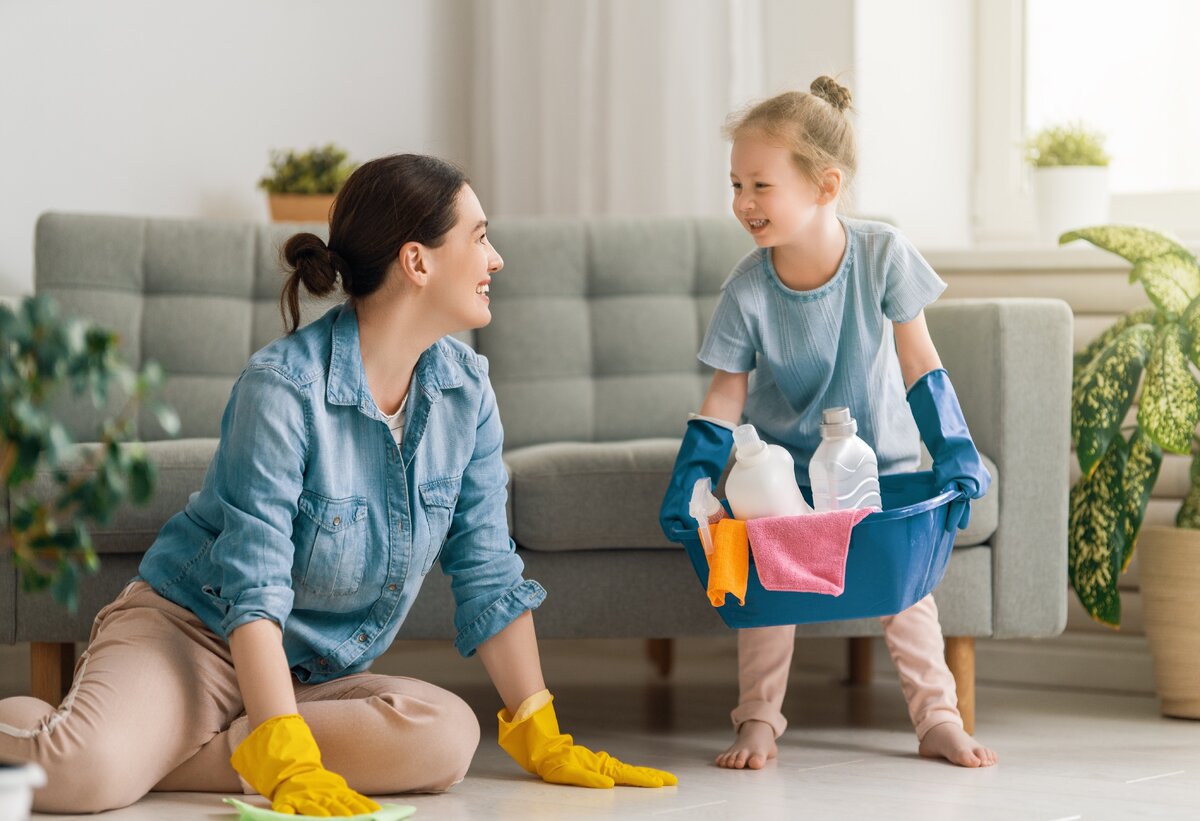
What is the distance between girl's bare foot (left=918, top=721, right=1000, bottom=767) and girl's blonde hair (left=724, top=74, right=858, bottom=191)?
2.52 ft

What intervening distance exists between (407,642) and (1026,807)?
5.76ft

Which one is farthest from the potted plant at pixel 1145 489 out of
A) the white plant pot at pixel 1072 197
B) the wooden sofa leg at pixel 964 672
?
the white plant pot at pixel 1072 197

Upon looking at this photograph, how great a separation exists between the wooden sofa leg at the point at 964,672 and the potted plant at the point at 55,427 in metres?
1.45

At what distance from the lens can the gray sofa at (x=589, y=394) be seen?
212 cm

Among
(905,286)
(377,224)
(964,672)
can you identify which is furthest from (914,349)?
(377,224)

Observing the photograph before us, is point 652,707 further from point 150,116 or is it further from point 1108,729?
point 150,116

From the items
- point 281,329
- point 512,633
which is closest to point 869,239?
point 512,633

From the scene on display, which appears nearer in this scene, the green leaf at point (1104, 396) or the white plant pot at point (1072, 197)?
the green leaf at point (1104, 396)

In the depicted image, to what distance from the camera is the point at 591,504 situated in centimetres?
212

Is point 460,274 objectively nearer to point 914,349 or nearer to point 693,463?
point 693,463

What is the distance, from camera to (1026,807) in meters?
1.75

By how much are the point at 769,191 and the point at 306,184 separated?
1.38m

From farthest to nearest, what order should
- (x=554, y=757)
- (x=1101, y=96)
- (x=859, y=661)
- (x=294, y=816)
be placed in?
(x=1101, y=96)
(x=859, y=661)
(x=554, y=757)
(x=294, y=816)

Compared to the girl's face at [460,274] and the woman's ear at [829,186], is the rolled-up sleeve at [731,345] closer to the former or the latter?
the woman's ear at [829,186]
